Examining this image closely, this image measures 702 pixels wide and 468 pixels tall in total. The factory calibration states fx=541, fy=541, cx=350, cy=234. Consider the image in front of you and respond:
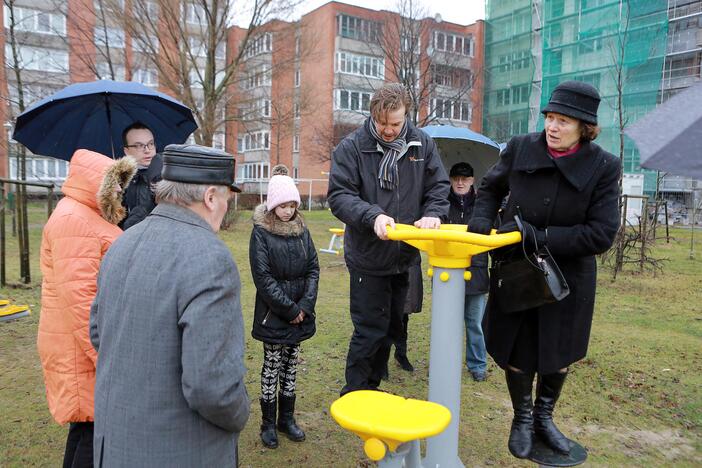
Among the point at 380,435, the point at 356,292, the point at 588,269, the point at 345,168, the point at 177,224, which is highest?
the point at 345,168

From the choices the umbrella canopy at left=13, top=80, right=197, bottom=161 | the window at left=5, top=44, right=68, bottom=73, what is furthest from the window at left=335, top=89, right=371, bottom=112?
the umbrella canopy at left=13, top=80, right=197, bottom=161

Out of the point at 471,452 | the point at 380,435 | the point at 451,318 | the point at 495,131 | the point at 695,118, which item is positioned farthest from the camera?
the point at 495,131

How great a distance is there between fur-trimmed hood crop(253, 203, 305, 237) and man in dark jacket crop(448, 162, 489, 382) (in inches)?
63.1

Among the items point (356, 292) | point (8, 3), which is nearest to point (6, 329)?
point (356, 292)

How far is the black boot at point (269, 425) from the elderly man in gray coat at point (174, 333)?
1.59 metres

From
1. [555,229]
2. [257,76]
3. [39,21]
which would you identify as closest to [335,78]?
[257,76]

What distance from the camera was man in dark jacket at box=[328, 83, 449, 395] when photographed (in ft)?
9.99

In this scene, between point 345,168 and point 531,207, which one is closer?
point 531,207

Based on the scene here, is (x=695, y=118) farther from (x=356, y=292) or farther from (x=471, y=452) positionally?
(x=471, y=452)

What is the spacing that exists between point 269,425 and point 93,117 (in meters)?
2.55

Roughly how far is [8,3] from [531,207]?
39.9 ft

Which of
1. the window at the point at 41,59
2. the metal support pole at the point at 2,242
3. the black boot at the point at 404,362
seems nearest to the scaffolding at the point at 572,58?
the window at the point at 41,59

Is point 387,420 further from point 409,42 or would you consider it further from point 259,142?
point 259,142

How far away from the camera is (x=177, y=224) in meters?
1.76
